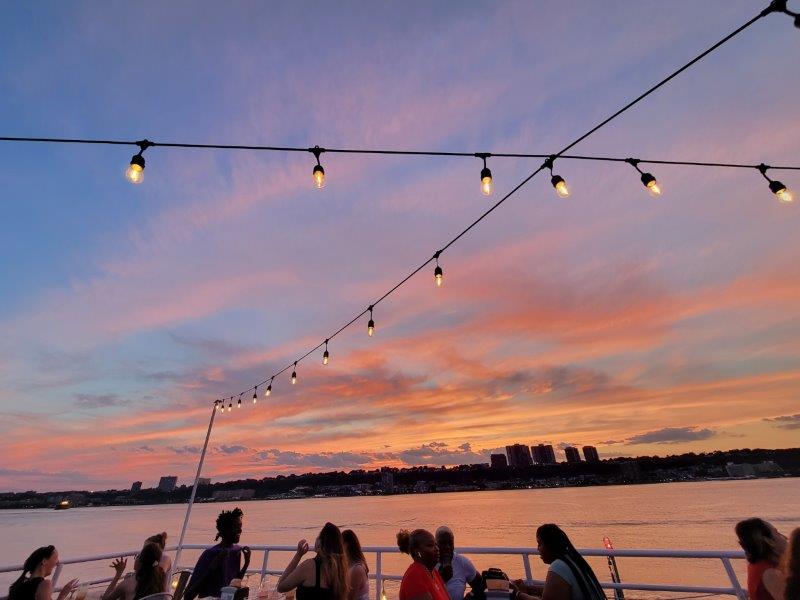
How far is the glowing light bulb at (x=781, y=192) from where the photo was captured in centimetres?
446

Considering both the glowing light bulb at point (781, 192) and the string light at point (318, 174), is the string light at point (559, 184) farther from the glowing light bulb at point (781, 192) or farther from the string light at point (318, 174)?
the string light at point (318, 174)

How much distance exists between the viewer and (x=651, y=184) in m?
4.45

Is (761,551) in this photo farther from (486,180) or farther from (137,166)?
(137,166)

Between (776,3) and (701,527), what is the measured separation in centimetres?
6204

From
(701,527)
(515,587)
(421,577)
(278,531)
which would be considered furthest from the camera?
(278,531)

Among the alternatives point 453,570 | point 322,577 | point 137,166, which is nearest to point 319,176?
point 137,166

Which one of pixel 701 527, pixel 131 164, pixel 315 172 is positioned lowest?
pixel 701 527

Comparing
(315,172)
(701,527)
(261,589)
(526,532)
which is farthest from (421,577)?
(701,527)

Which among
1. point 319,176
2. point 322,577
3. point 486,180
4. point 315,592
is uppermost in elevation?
point 319,176

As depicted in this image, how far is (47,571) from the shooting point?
4.53 meters

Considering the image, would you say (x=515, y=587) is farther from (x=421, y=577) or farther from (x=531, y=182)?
(x=531, y=182)

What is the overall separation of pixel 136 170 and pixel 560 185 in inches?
171

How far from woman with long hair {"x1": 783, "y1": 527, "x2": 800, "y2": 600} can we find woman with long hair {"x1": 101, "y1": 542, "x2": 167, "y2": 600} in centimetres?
531

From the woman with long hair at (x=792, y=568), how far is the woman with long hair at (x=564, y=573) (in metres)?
1.09
